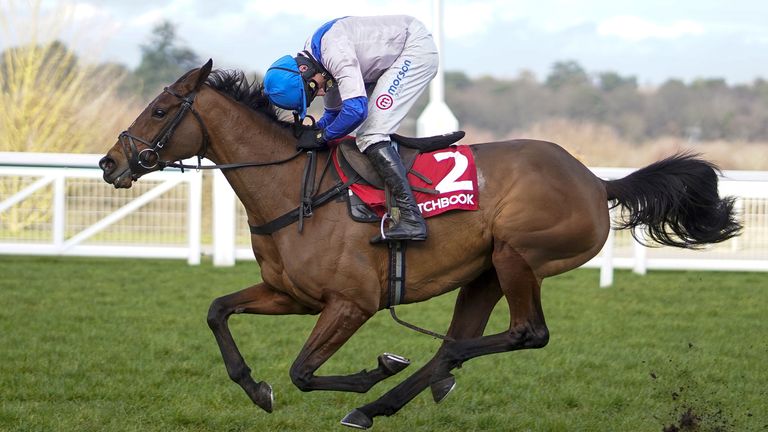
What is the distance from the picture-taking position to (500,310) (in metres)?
8.81

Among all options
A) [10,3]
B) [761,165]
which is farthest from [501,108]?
[10,3]

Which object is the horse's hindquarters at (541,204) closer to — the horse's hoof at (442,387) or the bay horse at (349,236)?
the bay horse at (349,236)

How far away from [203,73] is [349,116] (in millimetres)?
705

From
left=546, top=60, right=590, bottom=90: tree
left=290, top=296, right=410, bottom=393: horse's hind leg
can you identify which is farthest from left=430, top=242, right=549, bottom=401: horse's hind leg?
left=546, top=60, right=590, bottom=90: tree

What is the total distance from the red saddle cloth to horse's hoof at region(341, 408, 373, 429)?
903mm

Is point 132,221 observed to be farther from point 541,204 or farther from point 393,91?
point 541,204

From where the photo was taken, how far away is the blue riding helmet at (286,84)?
4.67 meters

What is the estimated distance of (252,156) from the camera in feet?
15.8

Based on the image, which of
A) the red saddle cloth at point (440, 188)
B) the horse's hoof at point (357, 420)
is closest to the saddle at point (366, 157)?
the red saddle cloth at point (440, 188)

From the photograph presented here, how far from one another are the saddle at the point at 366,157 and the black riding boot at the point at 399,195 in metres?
0.08

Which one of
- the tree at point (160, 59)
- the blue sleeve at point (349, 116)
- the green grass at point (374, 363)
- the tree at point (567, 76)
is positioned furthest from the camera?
the tree at point (567, 76)

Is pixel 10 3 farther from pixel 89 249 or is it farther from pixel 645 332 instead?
pixel 645 332

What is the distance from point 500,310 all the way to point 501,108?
3889cm

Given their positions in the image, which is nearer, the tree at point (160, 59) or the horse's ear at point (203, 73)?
the horse's ear at point (203, 73)
